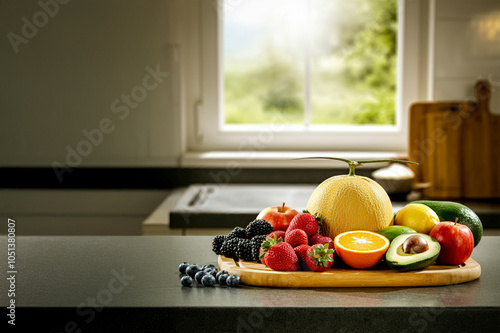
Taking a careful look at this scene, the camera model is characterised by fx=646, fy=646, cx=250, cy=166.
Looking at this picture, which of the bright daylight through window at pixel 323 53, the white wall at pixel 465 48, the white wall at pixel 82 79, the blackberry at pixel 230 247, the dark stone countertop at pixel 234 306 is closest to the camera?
the dark stone countertop at pixel 234 306

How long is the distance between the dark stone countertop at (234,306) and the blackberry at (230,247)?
0.10 m

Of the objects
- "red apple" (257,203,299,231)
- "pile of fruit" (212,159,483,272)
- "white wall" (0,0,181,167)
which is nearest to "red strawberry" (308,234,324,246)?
"pile of fruit" (212,159,483,272)

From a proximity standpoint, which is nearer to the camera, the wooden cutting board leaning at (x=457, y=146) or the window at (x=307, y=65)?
the wooden cutting board leaning at (x=457, y=146)

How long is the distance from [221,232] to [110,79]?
81cm

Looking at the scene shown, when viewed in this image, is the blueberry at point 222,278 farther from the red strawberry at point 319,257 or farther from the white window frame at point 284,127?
the white window frame at point 284,127

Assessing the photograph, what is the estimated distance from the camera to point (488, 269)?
1.20 metres

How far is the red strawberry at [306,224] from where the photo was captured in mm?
1156

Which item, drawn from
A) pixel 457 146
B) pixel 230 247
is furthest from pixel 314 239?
pixel 457 146

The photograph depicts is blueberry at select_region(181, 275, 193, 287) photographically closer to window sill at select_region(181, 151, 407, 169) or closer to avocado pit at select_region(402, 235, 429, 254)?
avocado pit at select_region(402, 235, 429, 254)

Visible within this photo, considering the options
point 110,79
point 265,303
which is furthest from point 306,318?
point 110,79

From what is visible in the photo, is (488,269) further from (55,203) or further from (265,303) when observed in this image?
(55,203)

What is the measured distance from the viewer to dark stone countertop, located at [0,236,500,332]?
0.96 metres

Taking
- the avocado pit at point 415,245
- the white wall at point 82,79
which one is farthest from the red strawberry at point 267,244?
the white wall at point 82,79

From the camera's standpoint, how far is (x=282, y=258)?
43.1 inches
